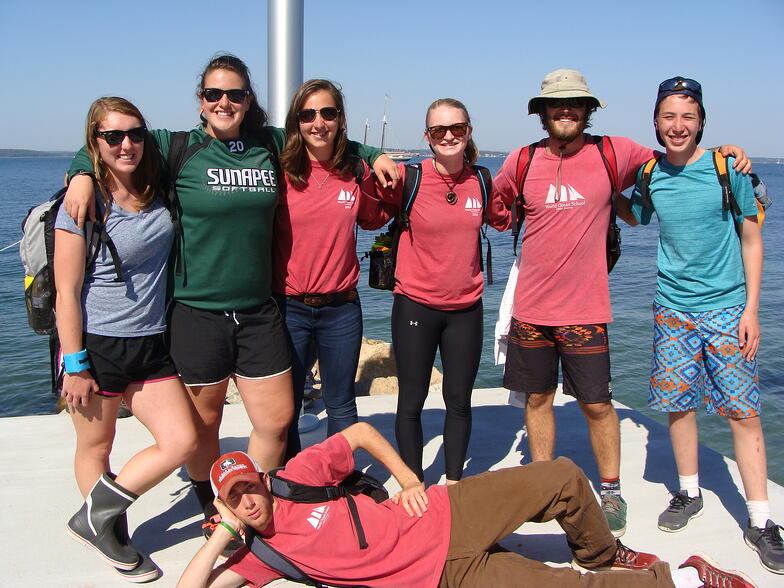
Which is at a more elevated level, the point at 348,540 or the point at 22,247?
the point at 22,247

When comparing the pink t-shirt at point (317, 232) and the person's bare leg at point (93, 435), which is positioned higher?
the pink t-shirt at point (317, 232)

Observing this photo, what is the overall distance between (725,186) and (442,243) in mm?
1511

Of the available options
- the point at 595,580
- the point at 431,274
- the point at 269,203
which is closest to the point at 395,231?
the point at 431,274

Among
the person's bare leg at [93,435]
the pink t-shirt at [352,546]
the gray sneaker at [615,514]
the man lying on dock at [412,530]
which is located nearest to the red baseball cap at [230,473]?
the man lying on dock at [412,530]

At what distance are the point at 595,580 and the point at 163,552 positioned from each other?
2.25 meters

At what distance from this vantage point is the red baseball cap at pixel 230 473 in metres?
2.72

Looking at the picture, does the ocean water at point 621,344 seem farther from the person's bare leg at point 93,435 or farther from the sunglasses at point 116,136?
the sunglasses at point 116,136

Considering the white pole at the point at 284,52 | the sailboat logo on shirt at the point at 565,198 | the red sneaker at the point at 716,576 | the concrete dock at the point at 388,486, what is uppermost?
the white pole at the point at 284,52

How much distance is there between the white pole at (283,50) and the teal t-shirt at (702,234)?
3.14 m

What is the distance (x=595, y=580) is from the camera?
9.27ft

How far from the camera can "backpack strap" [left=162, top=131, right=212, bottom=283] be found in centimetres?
335

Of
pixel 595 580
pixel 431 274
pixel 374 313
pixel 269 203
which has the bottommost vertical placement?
pixel 374 313

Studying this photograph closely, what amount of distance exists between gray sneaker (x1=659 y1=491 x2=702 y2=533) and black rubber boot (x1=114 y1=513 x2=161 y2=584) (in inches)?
108

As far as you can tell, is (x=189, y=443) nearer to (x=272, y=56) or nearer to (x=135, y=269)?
(x=135, y=269)
